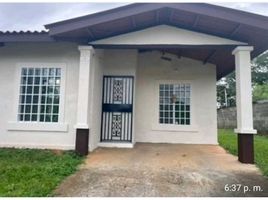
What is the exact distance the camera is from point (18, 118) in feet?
27.6

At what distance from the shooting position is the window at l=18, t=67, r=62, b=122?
27.6 ft

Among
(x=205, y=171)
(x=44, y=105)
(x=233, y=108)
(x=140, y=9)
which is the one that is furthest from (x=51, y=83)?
(x=233, y=108)

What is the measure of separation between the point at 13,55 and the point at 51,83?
61.5 inches

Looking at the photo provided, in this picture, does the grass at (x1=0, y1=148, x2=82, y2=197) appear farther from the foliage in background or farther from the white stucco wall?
the foliage in background

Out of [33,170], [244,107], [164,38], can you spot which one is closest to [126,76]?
[164,38]

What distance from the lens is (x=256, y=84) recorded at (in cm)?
2709

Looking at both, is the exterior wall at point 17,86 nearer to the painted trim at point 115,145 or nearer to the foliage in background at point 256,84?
the painted trim at point 115,145

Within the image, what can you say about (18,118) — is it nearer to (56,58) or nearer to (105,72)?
(56,58)

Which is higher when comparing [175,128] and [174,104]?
[174,104]

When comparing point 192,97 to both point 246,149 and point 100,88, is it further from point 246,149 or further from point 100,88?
point 246,149

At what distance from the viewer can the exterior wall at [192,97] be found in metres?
11.2

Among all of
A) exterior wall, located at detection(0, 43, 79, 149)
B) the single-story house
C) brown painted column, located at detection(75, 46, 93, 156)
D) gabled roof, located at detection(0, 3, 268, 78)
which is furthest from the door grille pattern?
A: gabled roof, located at detection(0, 3, 268, 78)

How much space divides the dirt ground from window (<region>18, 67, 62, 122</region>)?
214 centimetres

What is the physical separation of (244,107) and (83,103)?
171 inches
